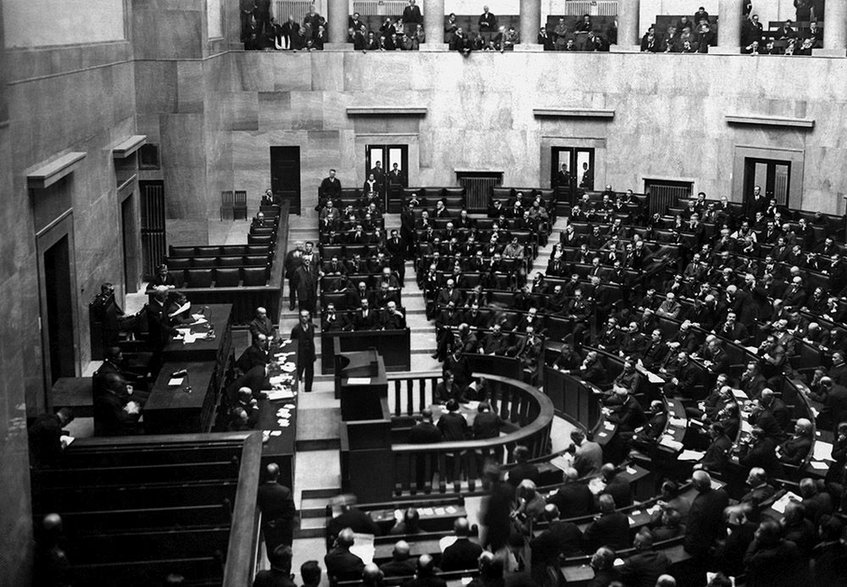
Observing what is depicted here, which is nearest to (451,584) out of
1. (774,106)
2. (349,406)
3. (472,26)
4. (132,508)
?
(132,508)

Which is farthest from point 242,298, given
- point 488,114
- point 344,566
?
point 488,114

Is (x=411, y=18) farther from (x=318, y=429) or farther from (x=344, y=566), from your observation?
(x=344, y=566)

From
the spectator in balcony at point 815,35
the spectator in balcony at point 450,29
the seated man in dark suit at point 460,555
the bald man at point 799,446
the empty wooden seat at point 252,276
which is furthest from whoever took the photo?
the spectator in balcony at point 450,29

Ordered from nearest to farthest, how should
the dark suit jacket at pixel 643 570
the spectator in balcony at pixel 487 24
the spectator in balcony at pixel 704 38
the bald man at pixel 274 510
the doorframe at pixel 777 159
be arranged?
the dark suit jacket at pixel 643 570 → the bald man at pixel 274 510 → the doorframe at pixel 777 159 → the spectator in balcony at pixel 704 38 → the spectator in balcony at pixel 487 24

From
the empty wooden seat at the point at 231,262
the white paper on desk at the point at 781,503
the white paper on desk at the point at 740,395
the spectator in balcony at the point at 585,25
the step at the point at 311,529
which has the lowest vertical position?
the step at the point at 311,529

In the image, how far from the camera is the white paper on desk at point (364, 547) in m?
11.2

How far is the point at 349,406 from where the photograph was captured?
50.8 feet

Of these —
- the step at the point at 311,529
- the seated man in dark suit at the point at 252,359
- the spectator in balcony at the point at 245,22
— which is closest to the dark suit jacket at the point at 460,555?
the step at the point at 311,529

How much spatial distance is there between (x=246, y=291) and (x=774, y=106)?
14952mm

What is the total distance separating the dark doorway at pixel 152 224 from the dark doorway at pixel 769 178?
14.5 m

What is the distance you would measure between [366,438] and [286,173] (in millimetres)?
18213

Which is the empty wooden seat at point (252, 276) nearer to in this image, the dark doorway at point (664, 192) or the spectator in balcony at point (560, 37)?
the dark doorway at point (664, 192)

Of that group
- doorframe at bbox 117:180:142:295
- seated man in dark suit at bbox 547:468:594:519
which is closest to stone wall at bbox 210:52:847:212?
doorframe at bbox 117:180:142:295

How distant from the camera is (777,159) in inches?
1103
